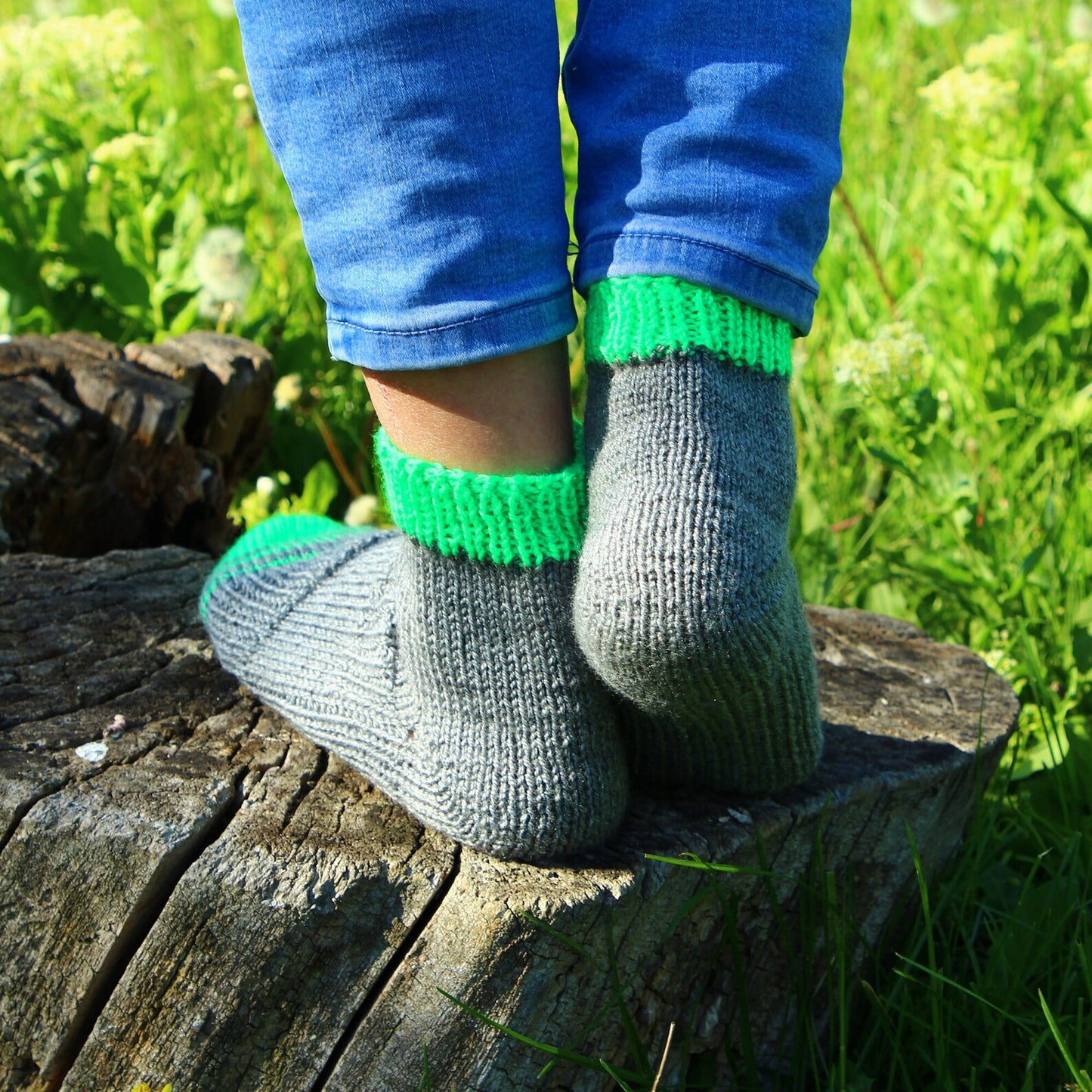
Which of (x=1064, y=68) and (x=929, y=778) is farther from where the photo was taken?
(x=1064, y=68)

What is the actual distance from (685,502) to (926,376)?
39.7 inches

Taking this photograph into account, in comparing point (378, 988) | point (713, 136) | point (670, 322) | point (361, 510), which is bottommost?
point (361, 510)

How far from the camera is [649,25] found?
2.76 ft

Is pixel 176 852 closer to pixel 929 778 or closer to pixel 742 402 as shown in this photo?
pixel 742 402

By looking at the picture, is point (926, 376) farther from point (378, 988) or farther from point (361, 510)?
point (378, 988)

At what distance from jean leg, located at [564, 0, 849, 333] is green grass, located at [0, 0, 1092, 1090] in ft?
1.85

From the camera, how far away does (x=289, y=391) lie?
187 centimetres

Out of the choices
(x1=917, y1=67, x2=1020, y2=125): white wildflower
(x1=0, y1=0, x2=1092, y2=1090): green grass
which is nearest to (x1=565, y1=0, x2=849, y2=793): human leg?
(x1=0, y1=0, x2=1092, y2=1090): green grass

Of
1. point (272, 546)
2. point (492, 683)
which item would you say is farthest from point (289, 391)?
point (492, 683)

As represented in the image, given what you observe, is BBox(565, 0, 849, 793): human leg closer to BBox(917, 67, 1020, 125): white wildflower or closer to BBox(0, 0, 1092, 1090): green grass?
BBox(0, 0, 1092, 1090): green grass

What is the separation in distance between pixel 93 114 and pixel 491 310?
5.93 feet

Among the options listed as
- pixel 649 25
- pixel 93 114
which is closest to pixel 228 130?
pixel 93 114

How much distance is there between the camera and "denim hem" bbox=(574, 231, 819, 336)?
0.84 meters

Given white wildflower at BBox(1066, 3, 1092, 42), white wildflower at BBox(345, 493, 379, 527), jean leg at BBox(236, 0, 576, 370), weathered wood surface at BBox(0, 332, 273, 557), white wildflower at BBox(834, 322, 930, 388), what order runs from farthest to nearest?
1. white wildflower at BBox(1066, 3, 1092, 42)
2. white wildflower at BBox(345, 493, 379, 527)
3. weathered wood surface at BBox(0, 332, 273, 557)
4. white wildflower at BBox(834, 322, 930, 388)
5. jean leg at BBox(236, 0, 576, 370)
